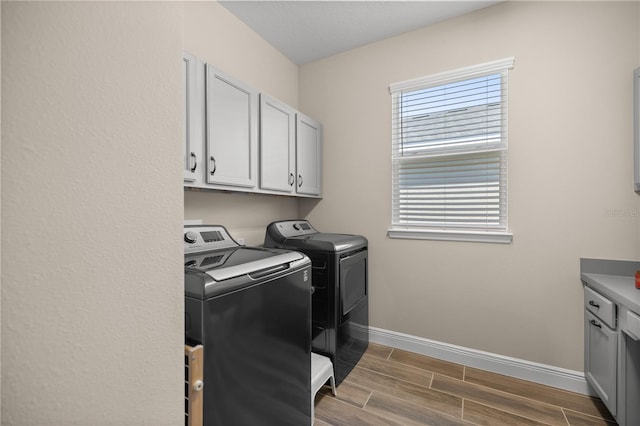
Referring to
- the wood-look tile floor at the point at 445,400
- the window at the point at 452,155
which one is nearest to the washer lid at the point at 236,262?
the wood-look tile floor at the point at 445,400

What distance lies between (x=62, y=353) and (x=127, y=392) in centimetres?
14

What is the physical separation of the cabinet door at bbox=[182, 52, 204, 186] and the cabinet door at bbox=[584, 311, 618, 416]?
7.93ft

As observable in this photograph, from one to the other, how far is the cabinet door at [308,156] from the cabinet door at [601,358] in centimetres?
215

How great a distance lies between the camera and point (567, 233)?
6.25 ft

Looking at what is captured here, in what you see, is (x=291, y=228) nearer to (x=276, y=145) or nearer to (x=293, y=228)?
(x=293, y=228)

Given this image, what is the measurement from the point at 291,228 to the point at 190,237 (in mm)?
989

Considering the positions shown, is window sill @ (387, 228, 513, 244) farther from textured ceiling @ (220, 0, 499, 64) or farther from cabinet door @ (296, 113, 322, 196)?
textured ceiling @ (220, 0, 499, 64)

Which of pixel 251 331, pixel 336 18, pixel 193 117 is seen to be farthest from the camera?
pixel 336 18

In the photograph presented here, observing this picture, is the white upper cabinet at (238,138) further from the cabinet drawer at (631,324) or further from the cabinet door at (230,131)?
the cabinet drawer at (631,324)

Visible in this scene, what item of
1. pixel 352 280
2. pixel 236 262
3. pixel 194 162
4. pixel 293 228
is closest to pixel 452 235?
pixel 352 280

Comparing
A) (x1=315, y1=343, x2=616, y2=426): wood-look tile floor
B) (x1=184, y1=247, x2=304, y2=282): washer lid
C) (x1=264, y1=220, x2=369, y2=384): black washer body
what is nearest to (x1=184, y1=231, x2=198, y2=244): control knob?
(x1=184, y1=247, x2=304, y2=282): washer lid

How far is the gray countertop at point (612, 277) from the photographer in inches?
58.9

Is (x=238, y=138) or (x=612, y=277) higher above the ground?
(x=238, y=138)

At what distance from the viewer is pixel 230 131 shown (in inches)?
69.6
